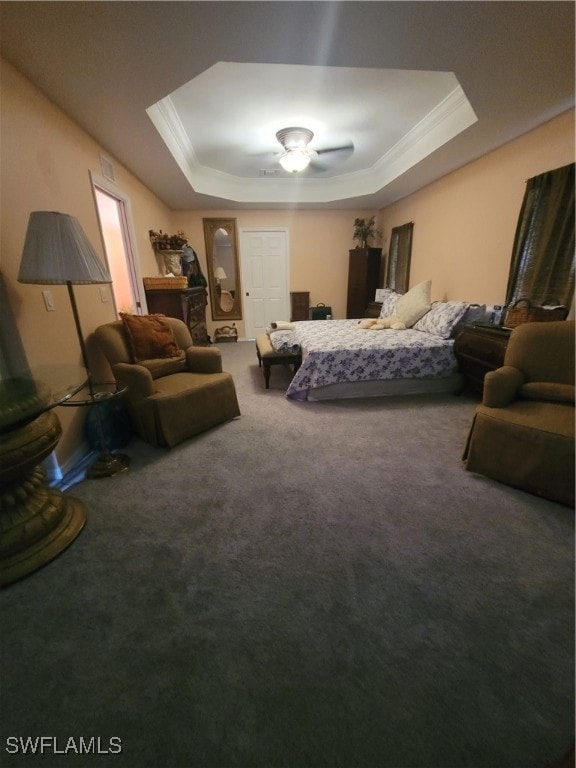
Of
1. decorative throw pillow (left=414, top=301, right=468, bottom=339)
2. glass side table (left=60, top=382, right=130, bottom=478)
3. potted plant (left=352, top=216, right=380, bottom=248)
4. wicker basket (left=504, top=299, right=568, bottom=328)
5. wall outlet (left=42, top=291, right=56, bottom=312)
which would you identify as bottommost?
glass side table (left=60, top=382, right=130, bottom=478)

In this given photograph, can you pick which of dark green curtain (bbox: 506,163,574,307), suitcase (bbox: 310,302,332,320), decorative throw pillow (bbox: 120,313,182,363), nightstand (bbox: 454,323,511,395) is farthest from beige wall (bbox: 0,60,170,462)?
suitcase (bbox: 310,302,332,320)

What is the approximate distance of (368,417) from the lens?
2697 millimetres

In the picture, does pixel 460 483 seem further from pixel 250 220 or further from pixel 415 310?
pixel 250 220

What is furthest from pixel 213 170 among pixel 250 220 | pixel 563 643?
pixel 563 643

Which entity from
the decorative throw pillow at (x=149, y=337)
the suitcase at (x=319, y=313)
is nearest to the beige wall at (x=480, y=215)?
the suitcase at (x=319, y=313)

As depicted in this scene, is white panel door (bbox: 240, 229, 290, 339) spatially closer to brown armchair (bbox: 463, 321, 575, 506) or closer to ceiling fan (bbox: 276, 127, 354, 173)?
ceiling fan (bbox: 276, 127, 354, 173)

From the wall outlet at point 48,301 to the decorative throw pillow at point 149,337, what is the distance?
23.3 inches

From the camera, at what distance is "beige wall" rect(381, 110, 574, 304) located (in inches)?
99.8

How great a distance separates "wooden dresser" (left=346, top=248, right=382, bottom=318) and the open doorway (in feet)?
11.9

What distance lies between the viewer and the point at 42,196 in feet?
6.15

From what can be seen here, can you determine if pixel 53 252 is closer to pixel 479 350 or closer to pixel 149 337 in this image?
pixel 149 337

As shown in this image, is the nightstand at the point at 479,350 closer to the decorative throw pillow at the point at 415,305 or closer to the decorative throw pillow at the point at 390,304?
the decorative throw pillow at the point at 415,305

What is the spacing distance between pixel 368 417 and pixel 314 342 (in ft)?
3.29

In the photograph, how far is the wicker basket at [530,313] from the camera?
2.33m
